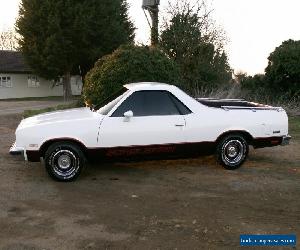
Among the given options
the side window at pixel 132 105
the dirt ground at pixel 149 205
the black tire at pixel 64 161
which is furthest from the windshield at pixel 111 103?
the dirt ground at pixel 149 205

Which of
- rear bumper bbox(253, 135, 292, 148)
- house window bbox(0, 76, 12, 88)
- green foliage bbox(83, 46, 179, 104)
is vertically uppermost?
house window bbox(0, 76, 12, 88)

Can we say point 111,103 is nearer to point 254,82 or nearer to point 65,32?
point 254,82

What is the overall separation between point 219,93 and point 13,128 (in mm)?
8830

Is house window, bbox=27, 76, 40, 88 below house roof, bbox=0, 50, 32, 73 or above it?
below

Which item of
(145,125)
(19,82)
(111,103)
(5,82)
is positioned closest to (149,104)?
(145,125)

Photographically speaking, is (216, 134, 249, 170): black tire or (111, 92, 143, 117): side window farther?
(216, 134, 249, 170): black tire

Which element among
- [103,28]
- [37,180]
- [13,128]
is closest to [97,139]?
[37,180]

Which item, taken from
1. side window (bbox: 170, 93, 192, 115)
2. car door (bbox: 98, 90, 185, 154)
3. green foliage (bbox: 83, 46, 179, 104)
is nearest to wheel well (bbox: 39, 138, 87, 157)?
car door (bbox: 98, 90, 185, 154)

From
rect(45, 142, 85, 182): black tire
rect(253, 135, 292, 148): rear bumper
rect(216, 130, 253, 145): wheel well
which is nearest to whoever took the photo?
rect(45, 142, 85, 182): black tire

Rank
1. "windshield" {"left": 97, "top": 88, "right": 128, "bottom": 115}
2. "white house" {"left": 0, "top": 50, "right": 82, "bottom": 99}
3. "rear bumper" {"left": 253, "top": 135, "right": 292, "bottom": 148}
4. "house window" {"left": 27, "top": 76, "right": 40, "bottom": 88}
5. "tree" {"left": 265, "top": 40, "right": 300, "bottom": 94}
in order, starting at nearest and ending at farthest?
"windshield" {"left": 97, "top": 88, "right": 128, "bottom": 115} < "rear bumper" {"left": 253, "top": 135, "right": 292, "bottom": 148} < "tree" {"left": 265, "top": 40, "right": 300, "bottom": 94} < "white house" {"left": 0, "top": 50, "right": 82, "bottom": 99} < "house window" {"left": 27, "top": 76, "right": 40, "bottom": 88}

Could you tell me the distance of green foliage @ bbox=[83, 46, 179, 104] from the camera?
1272cm

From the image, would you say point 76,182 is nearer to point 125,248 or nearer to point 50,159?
point 50,159

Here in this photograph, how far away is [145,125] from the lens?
7.09 meters

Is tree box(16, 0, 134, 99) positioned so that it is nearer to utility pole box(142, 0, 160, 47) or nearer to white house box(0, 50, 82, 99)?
white house box(0, 50, 82, 99)
